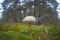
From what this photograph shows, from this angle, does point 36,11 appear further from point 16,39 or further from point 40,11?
point 16,39

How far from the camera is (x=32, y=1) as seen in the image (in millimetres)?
14703

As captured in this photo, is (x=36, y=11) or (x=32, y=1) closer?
(x=36, y=11)

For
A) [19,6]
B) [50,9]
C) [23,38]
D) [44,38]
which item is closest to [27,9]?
[19,6]

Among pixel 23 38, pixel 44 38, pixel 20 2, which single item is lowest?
pixel 44 38

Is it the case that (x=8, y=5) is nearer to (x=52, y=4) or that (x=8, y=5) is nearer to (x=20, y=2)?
(x=20, y=2)

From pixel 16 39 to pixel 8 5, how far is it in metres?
13.8

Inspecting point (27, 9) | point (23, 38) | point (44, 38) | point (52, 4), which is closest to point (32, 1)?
point (27, 9)

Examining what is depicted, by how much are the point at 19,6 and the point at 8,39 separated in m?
13.6

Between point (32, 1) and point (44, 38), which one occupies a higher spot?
point (32, 1)

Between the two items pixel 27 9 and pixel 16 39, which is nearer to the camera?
pixel 16 39

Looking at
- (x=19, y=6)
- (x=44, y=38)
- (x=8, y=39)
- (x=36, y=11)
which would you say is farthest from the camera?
(x=19, y=6)

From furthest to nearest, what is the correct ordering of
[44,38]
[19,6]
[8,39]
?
[19,6] → [44,38] → [8,39]

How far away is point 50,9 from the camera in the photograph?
1423cm

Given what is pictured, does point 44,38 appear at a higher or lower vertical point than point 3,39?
lower
